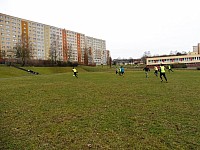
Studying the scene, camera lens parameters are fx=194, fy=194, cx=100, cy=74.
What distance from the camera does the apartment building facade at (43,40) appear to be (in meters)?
86.7

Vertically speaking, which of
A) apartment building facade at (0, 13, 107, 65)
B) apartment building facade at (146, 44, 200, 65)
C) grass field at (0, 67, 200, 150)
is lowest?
grass field at (0, 67, 200, 150)

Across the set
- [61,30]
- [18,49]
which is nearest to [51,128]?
[18,49]

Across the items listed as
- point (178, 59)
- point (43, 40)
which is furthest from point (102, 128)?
point (43, 40)

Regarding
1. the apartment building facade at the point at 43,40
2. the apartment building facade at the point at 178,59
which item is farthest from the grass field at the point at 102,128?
the apartment building facade at the point at 178,59

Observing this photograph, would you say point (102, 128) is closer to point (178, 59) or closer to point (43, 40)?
point (178, 59)

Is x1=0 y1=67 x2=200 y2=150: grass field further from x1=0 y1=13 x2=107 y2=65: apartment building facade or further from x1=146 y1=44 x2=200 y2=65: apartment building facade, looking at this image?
x1=146 y1=44 x2=200 y2=65: apartment building facade

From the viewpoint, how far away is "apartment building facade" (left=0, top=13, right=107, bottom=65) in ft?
284

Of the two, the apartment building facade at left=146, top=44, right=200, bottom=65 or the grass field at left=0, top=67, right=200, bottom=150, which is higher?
the apartment building facade at left=146, top=44, right=200, bottom=65

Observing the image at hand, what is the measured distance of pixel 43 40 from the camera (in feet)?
353

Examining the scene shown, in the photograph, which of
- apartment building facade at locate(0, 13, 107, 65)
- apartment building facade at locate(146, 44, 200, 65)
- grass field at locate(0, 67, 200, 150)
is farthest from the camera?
apartment building facade at locate(146, 44, 200, 65)

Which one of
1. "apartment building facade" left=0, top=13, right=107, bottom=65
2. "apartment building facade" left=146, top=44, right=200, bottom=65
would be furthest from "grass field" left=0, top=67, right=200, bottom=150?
"apartment building facade" left=146, top=44, right=200, bottom=65

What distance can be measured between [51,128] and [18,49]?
6682 centimetres

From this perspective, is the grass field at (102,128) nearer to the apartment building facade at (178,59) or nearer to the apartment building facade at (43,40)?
the apartment building facade at (43,40)

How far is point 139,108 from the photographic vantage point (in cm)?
805
